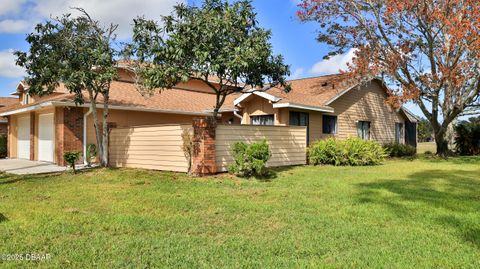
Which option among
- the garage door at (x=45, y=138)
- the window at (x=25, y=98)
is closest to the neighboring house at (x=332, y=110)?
the garage door at (x=45, y=138)

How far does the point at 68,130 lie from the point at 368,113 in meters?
15.7

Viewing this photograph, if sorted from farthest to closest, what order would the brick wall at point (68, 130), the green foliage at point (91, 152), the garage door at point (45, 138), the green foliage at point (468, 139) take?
the green foliage at point (468, 139), the garage door at point (45, 138), the brick wall at point (68, 130), the green foliage at point (91, 152)

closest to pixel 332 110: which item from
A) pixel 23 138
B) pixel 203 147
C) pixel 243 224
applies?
pixel 203 147

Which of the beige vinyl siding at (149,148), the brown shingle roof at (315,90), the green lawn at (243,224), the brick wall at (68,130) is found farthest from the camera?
the brown shingle roof at (315,90)

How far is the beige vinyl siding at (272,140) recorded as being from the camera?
11906mm

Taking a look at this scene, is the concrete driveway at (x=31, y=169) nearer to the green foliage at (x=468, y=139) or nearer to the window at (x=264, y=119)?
the window at (x=264, y=119)

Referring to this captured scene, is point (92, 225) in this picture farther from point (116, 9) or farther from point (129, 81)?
point (129, 81)

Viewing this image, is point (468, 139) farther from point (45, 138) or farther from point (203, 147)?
point (45, 138)

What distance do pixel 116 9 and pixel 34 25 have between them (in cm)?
285

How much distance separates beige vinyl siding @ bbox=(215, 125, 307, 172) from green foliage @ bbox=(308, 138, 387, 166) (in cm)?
52

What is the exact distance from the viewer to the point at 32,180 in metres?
10.8

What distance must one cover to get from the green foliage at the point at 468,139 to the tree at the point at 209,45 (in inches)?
754

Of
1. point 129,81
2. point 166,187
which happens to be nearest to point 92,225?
point 166,187

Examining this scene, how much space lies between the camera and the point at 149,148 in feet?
43.6
